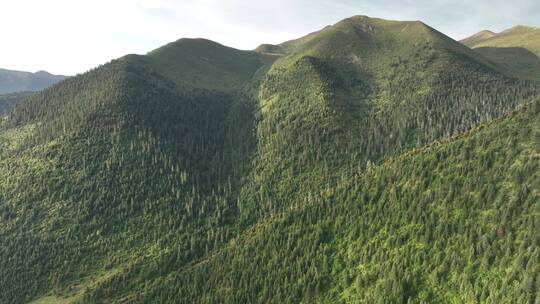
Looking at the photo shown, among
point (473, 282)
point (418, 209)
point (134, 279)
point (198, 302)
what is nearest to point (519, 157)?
point (418, 209)

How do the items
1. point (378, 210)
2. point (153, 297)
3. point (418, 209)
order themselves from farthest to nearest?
point (153, 297)
point (378, 210)
point (418, 209)

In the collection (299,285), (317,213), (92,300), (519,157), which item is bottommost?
(92,300)

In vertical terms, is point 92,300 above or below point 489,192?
below

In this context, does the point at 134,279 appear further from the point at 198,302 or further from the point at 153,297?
the point at 198,302

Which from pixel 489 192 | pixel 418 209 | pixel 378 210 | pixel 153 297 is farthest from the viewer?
pixel 153 297

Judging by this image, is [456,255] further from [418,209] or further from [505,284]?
[418,209]

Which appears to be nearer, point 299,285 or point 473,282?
point 473,282
